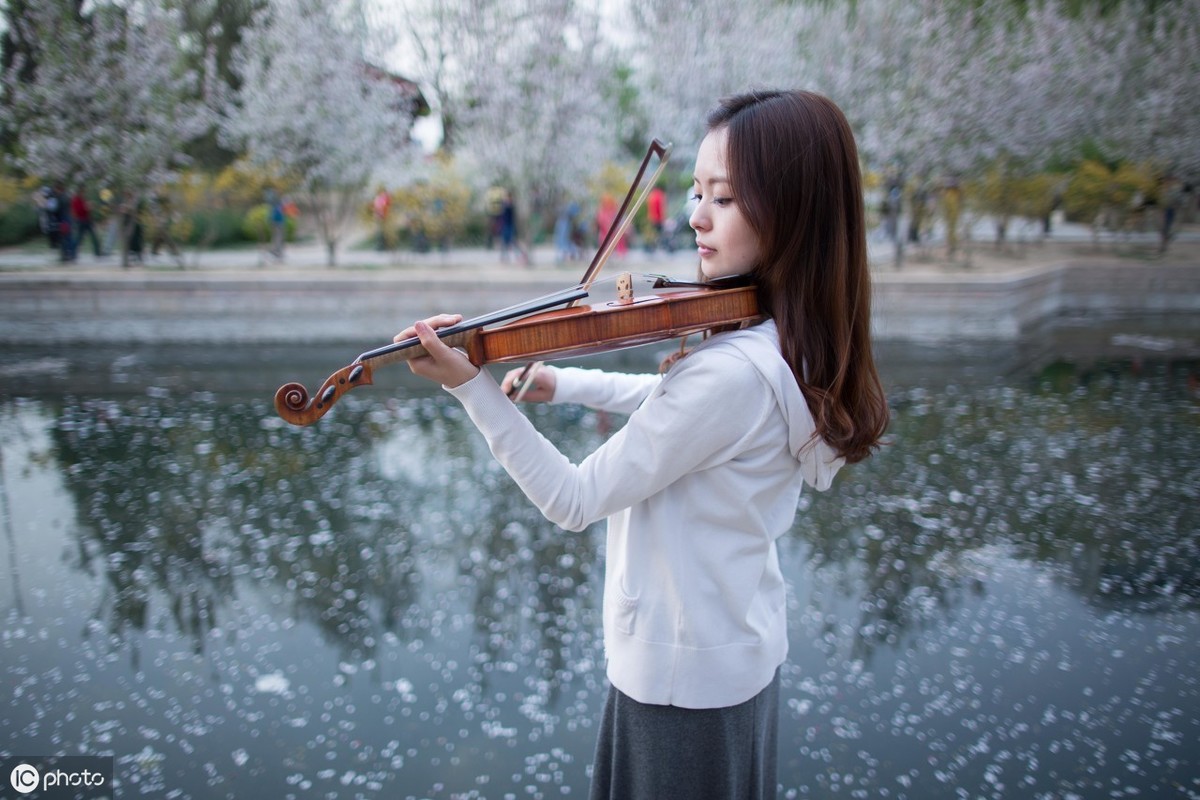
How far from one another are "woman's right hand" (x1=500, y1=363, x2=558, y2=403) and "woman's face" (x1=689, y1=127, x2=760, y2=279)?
43 centimetres

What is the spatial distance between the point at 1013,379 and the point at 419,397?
5.16m

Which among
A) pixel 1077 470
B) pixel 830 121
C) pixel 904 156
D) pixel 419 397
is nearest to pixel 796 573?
pixel 1077 470

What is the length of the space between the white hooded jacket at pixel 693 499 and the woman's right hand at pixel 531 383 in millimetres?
349

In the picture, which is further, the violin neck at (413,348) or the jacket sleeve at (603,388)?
the jacket sleeve at (603,388)

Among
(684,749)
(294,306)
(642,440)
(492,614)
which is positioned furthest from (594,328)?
(294,306)

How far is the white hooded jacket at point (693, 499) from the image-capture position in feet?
4.03

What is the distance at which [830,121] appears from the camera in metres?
1.26

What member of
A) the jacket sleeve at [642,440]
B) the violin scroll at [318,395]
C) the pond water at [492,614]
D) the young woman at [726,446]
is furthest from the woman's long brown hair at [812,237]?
the pond water at [492,614]

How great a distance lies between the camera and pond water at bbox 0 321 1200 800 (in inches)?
102

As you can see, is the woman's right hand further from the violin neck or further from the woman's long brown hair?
the woman's long brown hair

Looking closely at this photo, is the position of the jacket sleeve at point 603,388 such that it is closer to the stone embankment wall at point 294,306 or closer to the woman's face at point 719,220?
the woman's face at point 719,220

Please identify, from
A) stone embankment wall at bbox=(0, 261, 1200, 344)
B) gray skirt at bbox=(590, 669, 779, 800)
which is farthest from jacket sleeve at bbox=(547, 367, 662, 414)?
stone embankment wall at bbox=(0, 261, 1200, 344)

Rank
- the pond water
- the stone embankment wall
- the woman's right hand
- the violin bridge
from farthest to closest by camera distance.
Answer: the stone embankment wall → the pond water → the woman's right hand → the violin bridge

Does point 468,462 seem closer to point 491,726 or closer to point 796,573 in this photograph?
point 796,573
